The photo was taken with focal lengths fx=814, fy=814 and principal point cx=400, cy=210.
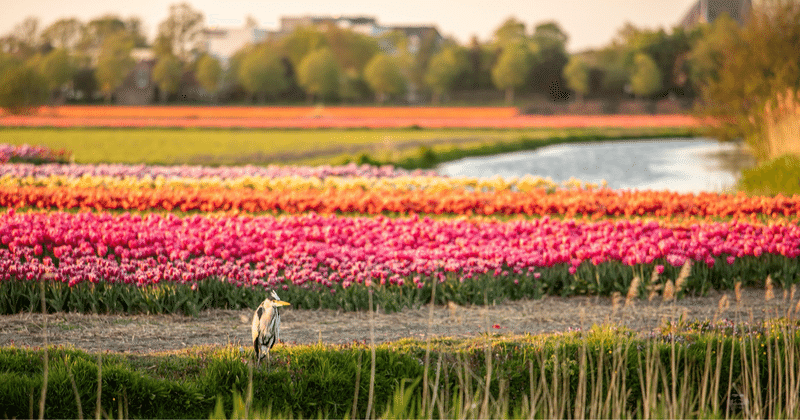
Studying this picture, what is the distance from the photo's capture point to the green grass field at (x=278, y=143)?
81.7ft

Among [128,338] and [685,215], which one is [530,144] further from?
[128,338]

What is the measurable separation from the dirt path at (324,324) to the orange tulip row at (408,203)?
4396mm

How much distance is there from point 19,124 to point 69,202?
37.8 m

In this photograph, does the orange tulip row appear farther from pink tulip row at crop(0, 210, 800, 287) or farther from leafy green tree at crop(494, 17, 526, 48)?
leafy green tree at crop(494, 17, 526, 48)

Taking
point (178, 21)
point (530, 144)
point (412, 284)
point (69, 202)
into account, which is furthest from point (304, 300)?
point (178, 21)

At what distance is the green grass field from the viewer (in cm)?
2489

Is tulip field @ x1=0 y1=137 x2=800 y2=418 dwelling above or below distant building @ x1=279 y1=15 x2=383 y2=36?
below

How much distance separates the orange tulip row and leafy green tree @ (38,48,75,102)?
178ft

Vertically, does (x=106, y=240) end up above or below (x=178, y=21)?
below

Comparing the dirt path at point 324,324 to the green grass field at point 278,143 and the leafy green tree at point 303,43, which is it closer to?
the green grass field at point 278,143

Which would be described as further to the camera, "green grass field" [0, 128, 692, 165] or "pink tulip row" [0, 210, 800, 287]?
"green grass field" [0, 128, 692, 165]

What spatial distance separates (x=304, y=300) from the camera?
7.67 metres

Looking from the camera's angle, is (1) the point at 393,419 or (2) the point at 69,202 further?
(2) the point at 69,202

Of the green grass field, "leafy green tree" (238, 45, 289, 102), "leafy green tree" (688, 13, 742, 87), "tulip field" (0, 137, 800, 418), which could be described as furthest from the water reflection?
"leafy green tree" (238, 45, 289, 102)
